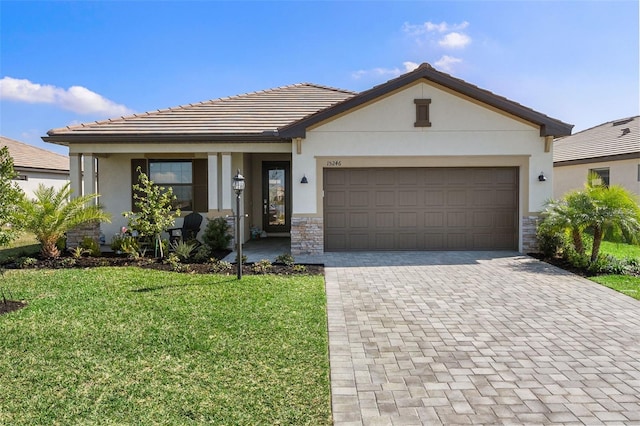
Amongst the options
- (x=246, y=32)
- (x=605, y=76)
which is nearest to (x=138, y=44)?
(x=246, y=32)

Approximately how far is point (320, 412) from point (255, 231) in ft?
37.2

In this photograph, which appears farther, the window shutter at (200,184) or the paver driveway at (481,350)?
the window shutter at (200,184)

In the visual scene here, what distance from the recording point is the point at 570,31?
35.1 ft

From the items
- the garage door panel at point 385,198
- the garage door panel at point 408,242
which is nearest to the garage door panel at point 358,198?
the garage door panel at point 385,198

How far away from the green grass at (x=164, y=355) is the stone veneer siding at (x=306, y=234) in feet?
11.8

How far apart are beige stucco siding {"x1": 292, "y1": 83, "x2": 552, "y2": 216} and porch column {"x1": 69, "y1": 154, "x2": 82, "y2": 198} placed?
6149mm

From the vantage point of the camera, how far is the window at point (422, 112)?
417 inches

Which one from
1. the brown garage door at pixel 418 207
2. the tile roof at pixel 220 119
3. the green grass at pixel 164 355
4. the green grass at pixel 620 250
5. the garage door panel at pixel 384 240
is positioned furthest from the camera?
the garage door panel at pixel 384 240

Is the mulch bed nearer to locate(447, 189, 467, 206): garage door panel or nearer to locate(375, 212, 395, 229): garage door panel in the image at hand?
locate(375, 212, 395, 229): garage door panel

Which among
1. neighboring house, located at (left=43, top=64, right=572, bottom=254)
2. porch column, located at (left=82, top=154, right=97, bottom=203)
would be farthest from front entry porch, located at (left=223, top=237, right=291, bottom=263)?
porch column, located at (left=82, top=154, right=97, bottom=203)

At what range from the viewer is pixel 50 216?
952 centimetres

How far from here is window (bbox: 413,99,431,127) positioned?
1060 cm

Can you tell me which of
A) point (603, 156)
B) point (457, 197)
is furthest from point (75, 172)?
point (603, 156)

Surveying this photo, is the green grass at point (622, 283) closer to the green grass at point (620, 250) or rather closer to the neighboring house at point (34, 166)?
the green grass at point (620, 250)
